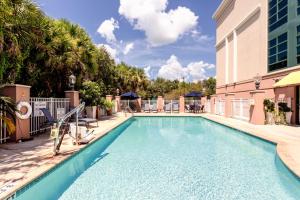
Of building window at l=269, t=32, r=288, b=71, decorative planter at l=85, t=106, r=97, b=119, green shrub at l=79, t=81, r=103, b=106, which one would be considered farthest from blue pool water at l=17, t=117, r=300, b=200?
building window at l=269, t=32, r=288, b=71

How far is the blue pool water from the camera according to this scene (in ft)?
17.9

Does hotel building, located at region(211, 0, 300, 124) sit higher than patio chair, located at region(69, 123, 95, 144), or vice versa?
hotel building, located at region(211, 0, 300, 124)

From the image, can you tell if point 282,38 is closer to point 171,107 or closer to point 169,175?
point 171,107

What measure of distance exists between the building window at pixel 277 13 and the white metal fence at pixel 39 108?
14941 mm

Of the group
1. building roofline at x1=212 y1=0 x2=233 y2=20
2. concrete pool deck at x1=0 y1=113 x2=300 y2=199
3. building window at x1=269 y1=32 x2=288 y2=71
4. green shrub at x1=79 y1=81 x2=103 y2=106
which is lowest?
concrete pool deck at x1=0 y1=113 x2=300 y2=199

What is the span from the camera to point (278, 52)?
17266 millimetres

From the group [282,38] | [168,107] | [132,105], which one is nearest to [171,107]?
[168,107]

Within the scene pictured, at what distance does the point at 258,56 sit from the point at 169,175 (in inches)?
661

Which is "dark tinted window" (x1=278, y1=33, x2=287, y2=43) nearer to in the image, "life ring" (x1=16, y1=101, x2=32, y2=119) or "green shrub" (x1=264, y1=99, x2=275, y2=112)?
"green shrub" (x1=264, y1=99, x2=275, y2=112)

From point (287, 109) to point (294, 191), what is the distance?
11142 mm

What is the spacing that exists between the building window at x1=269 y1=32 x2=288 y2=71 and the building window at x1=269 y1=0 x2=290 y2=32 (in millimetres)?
905

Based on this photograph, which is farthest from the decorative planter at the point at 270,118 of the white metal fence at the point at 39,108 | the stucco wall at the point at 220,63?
the stucco wall at the point at 220,63

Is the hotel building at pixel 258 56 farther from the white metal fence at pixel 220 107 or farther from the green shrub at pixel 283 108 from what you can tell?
the green shrub at pixel 283 108

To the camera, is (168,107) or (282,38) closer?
(282,38)
